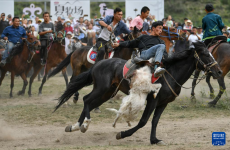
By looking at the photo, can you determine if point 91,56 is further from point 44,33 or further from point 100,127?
point 44,33

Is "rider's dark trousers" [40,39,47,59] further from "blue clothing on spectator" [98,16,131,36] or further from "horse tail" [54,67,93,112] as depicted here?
"horse tail" [54,67,93,112]

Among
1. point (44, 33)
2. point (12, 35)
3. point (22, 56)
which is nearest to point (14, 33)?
point (12, 35)

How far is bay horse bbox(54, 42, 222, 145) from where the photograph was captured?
22.1 feet

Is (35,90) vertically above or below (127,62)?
below

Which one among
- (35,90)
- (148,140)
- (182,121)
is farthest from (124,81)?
(35,90)

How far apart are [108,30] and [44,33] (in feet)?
13.4

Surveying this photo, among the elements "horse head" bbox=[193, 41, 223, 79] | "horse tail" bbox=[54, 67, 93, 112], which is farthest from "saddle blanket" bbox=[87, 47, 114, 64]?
"horse head" bbox=[193, 41, 223, 79]

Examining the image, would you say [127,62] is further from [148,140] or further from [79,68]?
[79,68]

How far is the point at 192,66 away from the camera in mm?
6965

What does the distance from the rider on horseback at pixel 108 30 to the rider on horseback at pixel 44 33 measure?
3.69 m

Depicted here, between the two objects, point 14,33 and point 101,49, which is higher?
point 14,33

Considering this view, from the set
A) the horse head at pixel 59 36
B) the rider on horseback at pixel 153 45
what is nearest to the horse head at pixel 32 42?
the horse head at pixel 59 36

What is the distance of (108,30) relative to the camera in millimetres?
10031

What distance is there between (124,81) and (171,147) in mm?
1669
